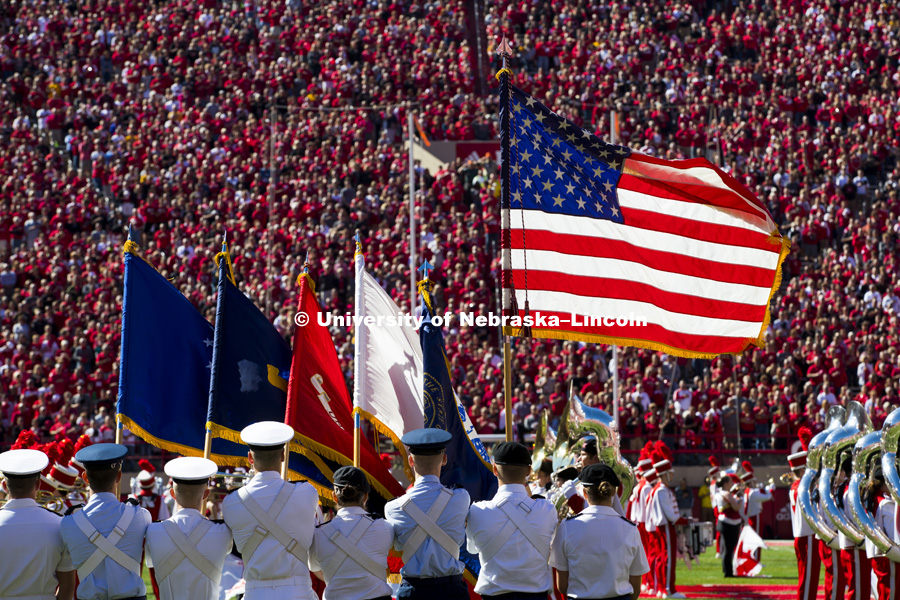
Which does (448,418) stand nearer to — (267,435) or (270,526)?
(267,435)

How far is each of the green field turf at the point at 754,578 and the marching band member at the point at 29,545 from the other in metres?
8.14

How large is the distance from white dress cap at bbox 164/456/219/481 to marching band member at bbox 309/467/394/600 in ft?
2.14

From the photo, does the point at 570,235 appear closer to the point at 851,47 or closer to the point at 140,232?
the point at 140,232

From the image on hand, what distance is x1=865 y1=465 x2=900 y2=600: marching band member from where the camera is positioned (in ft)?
32.6

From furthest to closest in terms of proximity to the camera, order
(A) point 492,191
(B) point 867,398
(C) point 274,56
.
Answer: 1. (C) point 274,56
2. (A) point 492,191
3. (B) point 867,398

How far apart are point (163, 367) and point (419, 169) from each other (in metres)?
18.5

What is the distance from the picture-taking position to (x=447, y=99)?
3181 centimetres

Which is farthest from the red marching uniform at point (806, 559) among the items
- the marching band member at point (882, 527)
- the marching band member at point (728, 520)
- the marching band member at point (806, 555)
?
the marching band member at point (728, 520)

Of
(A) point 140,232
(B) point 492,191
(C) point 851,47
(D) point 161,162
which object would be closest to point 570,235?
(B) point 492,191

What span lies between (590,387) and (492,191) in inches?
293

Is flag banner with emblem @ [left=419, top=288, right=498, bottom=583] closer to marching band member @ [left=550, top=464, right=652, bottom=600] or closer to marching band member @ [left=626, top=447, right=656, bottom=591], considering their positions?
marching band member @ [left=550, top=464, right=652, bottom=600]

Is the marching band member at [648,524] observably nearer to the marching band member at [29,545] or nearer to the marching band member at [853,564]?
the marching band member at [853,564]

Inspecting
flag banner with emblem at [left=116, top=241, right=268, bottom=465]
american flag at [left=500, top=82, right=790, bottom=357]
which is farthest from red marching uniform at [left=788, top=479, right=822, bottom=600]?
flag banner with emblem at [left=116, top=241, right=268, bottom=465]

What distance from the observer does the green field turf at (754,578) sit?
1513 centimetres
